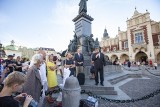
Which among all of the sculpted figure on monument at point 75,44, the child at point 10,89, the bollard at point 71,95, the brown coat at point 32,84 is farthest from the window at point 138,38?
the child at point 10,89

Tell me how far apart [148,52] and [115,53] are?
10.8 meters

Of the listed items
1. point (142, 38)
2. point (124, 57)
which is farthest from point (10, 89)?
point (124, 57)

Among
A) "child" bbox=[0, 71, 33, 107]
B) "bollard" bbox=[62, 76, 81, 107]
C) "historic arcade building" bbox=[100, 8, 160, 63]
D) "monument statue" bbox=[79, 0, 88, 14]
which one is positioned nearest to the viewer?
"child" bbox=[0, 71, 33, 107]

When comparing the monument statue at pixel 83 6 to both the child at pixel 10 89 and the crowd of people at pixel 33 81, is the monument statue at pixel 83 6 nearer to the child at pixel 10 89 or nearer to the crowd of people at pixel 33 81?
the crowd of people at pixel 33 81

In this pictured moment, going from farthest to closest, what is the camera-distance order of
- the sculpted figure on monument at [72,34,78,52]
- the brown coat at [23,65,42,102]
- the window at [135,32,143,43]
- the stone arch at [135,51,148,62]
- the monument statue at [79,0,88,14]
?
the stone arch at [135,51,148,62] → the window at [135,32,143,43] → the monument statue at [79,0,88,14] → the sculpted figure on monument at [72,34,78,52] → the brown coat at [23,65,42,102]

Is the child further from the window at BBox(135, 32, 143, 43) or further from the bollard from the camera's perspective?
the window at BBox(135, 32, 143, 43)

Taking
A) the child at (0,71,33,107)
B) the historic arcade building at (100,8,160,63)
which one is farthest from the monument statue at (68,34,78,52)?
the historic arcade building at (100,8,160,63)

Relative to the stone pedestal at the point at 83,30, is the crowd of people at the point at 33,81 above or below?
below

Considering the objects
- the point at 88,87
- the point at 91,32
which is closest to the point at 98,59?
the point at 88,87

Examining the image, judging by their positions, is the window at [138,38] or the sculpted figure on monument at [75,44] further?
the window at [138,38]

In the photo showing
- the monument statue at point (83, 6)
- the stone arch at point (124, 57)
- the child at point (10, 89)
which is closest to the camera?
the child at point (10, 89)

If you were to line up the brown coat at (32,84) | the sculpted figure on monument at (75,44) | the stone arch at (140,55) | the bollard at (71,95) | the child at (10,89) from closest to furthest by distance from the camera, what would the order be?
the child at (10,89) → the brown coat at (32,84) → the bollard at (71,95) → the sculpted figure on monument at (75,44) → the stone arch at (140,55)

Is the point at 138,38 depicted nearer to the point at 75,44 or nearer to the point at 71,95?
the point at 75,44

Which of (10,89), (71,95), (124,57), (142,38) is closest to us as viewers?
(10,89)
